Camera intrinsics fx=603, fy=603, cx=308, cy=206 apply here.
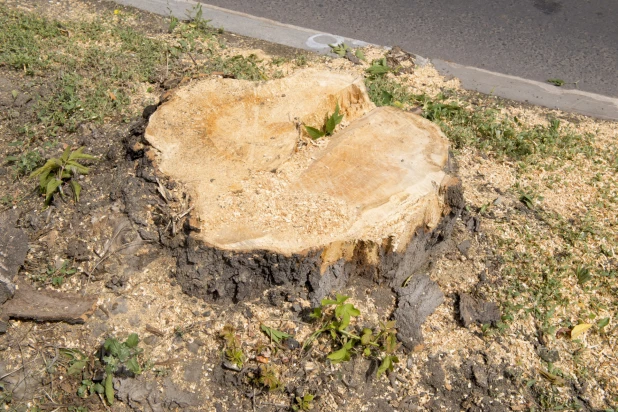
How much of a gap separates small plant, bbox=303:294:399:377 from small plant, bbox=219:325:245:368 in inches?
11.4

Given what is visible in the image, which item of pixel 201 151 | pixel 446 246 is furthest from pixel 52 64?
pixel 446 246

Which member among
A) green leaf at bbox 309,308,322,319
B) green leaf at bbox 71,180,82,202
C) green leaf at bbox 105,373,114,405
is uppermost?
green leaf at bbox 71,180,82,202

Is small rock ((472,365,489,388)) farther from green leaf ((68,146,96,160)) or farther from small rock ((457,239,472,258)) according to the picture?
green leaf ((68,146,96,160))

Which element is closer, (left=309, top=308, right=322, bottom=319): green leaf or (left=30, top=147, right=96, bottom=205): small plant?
(left=309, top=308, right=322, bottom=319): green leaf

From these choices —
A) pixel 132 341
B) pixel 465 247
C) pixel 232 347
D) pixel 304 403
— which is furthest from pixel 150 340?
pixel 465 247

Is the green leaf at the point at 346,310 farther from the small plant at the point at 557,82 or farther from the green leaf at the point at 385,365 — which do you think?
the small plant at the point at 557,82

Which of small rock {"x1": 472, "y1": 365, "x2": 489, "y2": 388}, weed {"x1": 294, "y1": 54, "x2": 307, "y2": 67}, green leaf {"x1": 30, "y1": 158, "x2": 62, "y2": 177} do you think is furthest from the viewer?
weed {"x1": 294, "y1": 54, "x2": 307, "y2": 67}

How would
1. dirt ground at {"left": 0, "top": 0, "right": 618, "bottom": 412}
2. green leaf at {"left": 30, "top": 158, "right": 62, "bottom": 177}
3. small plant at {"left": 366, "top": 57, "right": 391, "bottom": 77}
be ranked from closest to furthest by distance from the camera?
dirt ground at {"left": 0, "top": 0, "right": 618, "bottom": 412} < green leaf at {"left": 30, "top": 158, "right": 62, "bottom": 177} < small plant at {"left": 366, "top": 57, "right": 391, "bottom": 77}

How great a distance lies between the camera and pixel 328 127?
310cm

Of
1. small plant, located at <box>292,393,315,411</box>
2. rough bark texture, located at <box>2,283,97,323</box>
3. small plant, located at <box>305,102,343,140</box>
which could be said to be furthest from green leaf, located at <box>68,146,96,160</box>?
small plant, located at <box>292,393,315,411</box>

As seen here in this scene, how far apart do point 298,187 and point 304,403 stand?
95cm

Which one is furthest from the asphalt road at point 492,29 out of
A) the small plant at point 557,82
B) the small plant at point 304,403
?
the small plant at point 304,403

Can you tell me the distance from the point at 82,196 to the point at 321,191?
49.2 inches

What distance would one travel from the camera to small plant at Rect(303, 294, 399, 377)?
2629 millimetres
